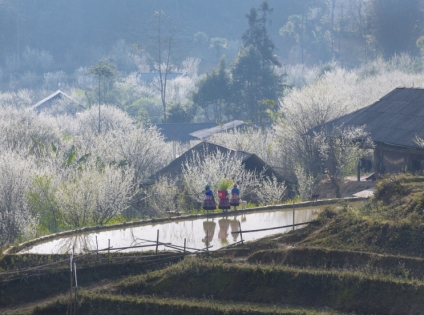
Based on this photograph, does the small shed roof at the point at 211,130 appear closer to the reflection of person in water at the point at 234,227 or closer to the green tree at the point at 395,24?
the reflection of person in water at the point at 234,227

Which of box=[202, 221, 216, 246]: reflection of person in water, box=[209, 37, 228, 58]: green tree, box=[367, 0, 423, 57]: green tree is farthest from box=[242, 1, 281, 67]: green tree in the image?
box=[202, 221, 216, 246]: reflection of person in water

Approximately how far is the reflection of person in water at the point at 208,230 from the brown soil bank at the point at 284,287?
312 cm

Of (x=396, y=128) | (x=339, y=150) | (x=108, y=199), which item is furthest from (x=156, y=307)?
(x=339, y=150)

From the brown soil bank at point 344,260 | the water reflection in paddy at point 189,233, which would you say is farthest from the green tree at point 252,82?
the brown soil bank at point 344,260

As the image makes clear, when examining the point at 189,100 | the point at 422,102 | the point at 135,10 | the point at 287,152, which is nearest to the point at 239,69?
the point at 189,100

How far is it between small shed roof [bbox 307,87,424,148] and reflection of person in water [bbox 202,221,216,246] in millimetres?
9263

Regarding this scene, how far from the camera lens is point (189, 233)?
2184cm

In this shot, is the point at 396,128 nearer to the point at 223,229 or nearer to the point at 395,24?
the point at 223,229

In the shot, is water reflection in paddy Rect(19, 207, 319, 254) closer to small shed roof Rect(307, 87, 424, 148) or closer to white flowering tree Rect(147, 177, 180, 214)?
small shed roof Rect(307, 87, 424, 148)

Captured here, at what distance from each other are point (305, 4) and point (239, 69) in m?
67.4

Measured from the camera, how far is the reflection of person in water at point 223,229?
2090 centimetres

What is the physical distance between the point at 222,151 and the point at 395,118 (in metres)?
9.01

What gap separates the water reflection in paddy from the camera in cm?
2066

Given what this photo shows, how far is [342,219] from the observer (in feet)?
62.3
